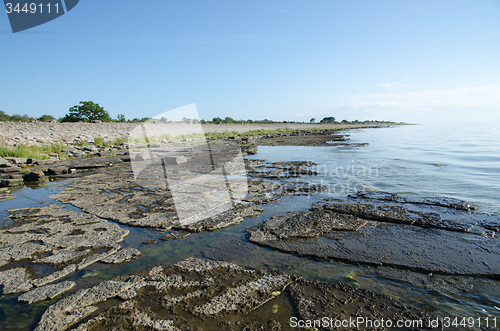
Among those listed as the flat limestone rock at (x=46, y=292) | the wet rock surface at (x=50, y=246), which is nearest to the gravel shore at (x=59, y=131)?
the wet rock surface at (x=50, y=246)

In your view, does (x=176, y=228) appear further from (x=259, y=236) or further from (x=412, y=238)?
(x=412, y=238)

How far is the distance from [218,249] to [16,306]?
2.02 m

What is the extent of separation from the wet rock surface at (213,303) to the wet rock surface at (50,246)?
2.18ft

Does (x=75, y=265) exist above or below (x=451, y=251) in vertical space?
above

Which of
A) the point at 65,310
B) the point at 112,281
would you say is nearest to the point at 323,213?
the point at 112,281

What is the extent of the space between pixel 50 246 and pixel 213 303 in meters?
2.68

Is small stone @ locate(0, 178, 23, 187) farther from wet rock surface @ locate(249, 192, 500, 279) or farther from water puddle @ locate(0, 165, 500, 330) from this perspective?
wet rock surface @ locate(249, 192, 500, 279)

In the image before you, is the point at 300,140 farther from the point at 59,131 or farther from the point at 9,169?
the point at 59,131

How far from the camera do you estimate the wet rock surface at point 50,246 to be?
8.80ft

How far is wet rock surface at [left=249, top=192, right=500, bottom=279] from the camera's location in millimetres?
2811

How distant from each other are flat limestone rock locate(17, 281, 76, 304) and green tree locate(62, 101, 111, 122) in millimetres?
42403

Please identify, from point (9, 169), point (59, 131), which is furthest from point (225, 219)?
point (59, 131)

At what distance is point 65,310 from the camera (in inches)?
83.7

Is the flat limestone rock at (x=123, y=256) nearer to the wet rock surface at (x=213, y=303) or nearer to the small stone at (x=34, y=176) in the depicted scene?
the wet rock surface at (x=213, y=303)
